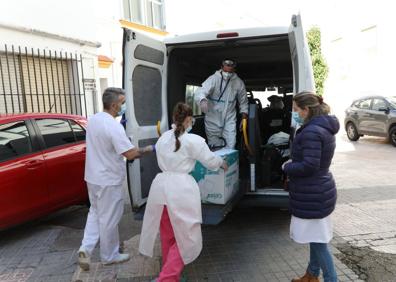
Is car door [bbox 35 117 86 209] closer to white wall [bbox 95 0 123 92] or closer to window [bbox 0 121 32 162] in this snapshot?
window [bbox 0 121 32 162]

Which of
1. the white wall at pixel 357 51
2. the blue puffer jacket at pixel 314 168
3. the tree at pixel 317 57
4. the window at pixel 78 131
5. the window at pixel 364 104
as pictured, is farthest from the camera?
the tree at pixel 317 57

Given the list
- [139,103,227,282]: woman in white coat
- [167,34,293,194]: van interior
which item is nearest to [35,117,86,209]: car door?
[167,34,293,194]: van interior

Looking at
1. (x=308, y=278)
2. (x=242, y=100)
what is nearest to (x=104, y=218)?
(x=308, y=278)

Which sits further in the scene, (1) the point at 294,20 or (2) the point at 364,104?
(2) the point at 364,104

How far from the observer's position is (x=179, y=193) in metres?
3.22

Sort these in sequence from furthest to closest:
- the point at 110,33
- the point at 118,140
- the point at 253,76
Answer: the point at 110,33
the point at 253,76
the point at 118,140

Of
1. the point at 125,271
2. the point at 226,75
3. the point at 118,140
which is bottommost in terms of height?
the point at 125,271

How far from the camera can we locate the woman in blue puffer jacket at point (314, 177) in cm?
300

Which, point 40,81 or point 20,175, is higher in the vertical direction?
point 40,81

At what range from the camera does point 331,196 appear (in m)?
3.12

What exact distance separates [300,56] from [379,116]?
9.25 meters

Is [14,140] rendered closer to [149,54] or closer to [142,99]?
[142,99]

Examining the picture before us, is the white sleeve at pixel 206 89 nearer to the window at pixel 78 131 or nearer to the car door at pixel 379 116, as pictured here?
the window at pixel 78 131

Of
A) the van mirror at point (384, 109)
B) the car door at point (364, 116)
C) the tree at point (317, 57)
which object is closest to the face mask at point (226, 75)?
the van mirror at point (384, 109)
